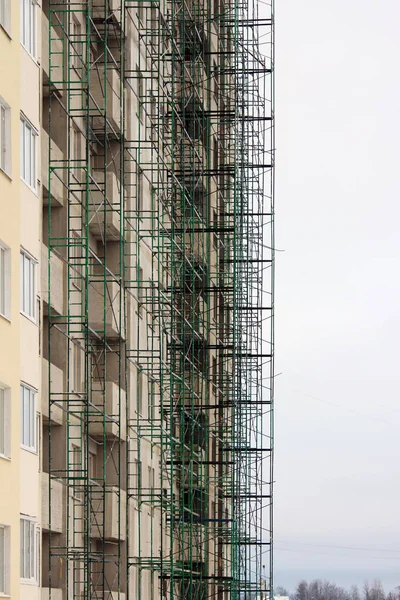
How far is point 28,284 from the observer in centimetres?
3027

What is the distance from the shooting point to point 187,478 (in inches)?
2052

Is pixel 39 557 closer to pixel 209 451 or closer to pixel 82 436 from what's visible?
pixel 82 436

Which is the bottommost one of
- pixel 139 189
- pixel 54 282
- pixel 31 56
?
pixel 54 282

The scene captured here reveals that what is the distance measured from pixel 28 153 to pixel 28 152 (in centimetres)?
2

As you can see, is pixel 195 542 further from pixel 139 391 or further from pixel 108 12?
pixel 108 12

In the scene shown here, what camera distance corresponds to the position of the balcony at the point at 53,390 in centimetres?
3262

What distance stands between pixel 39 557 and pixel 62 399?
15.2ft

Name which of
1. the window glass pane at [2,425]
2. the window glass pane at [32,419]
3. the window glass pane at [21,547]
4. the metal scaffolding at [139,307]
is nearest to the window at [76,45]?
the metal scaffolding at [139,307]

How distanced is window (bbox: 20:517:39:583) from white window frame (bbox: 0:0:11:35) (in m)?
10.1

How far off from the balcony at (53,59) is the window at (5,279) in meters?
6.87

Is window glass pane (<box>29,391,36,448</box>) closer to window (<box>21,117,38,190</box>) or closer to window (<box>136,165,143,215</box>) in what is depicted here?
window (<box>21,117,38,190</box>)

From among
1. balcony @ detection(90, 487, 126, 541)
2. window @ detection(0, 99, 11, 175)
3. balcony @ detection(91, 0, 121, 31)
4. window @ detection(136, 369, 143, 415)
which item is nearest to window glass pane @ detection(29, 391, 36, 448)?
window @ detection(0, 99, 11, 175)

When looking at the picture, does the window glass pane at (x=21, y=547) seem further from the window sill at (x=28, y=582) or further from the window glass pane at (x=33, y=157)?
the window glass pane at (x=33, y=157)

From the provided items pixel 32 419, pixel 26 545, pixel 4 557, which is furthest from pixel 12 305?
pixel 26 545
